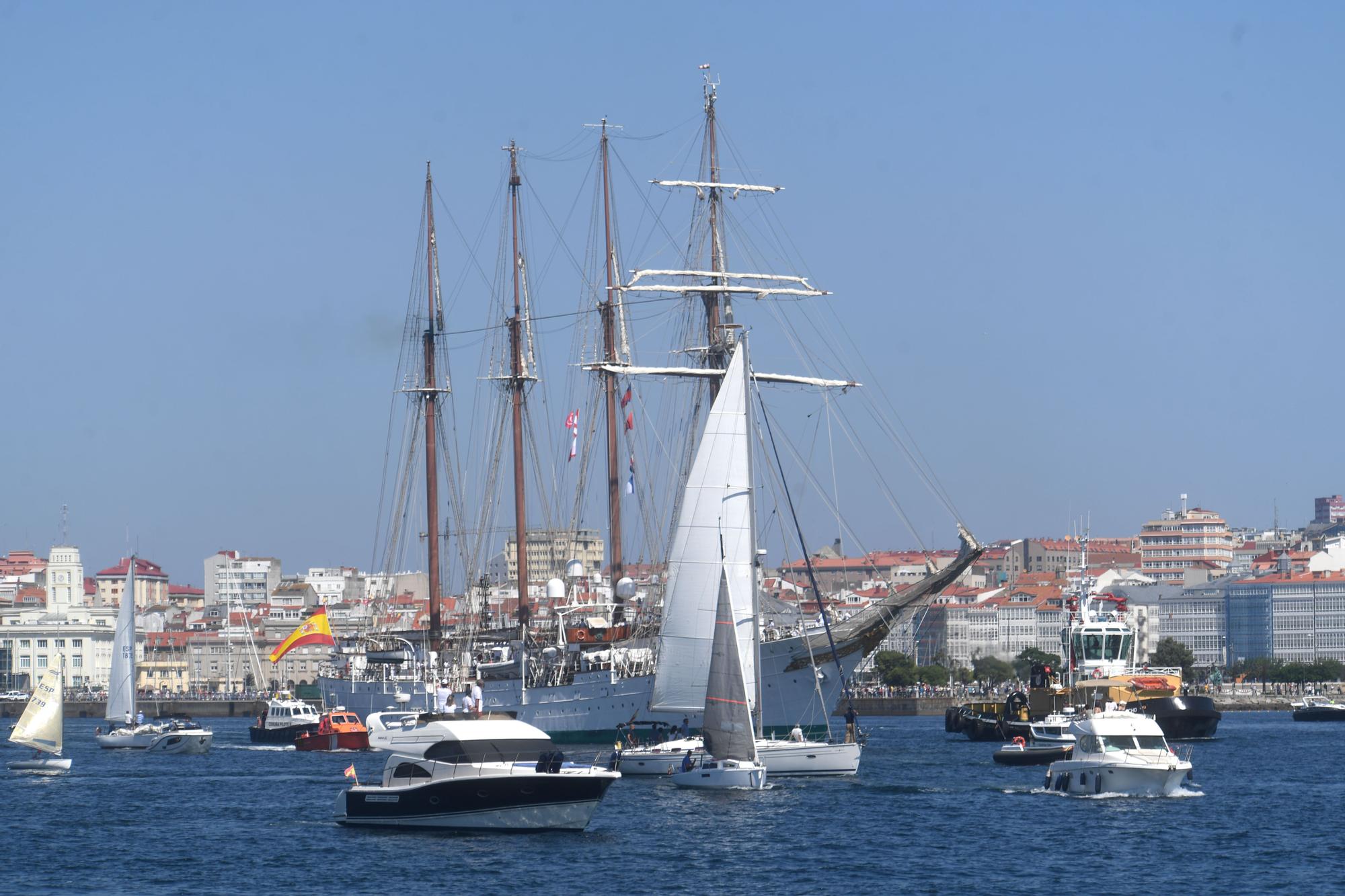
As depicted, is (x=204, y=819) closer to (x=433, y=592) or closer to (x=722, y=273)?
(x=722, y=273)

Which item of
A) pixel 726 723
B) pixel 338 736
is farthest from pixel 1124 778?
pixel 338 736

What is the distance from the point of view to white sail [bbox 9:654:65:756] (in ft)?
235

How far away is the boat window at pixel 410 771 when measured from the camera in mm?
45781

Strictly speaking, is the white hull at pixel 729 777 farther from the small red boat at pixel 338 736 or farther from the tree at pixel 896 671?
the tree at pixel 896 671

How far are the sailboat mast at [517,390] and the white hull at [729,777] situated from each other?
41.1 meters

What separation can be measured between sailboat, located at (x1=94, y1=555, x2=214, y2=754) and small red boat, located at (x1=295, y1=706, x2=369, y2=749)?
441cm

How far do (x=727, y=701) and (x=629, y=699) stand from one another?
30671 mm

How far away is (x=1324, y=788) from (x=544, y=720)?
3587 centimetres

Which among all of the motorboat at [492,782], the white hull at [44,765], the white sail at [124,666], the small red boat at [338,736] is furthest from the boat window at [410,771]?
the white sail at [124,666]

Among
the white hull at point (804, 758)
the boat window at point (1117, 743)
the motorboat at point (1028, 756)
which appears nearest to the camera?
the boat window at point (1117, 743)

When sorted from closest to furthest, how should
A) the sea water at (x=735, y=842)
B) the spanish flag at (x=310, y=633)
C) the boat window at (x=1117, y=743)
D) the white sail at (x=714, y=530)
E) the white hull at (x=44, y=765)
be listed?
the sea water at (x=735, y=842) → the boat window at (x=1117, y=743) → the white sail at (x=714, y=530) → the white hull at (x=44, y=765) → the spanish flag at (x=310, y=633)

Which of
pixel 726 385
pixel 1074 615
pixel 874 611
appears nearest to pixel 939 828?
pixel 726 385

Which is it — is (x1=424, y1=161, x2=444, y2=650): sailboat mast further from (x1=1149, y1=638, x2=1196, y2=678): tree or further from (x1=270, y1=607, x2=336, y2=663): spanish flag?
(x1=1149, y1=638, x2=1196, y2=678): tree

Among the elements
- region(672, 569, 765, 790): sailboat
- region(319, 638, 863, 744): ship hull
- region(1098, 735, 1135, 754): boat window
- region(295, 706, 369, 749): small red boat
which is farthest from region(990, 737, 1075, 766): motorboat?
region(295, 706, 369, 749): small red boat
